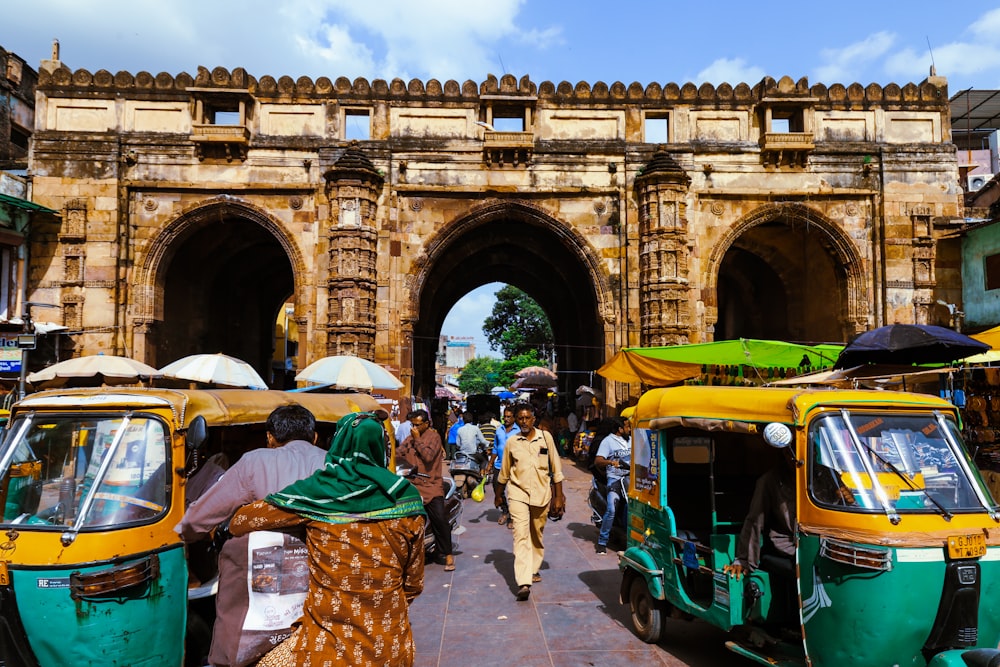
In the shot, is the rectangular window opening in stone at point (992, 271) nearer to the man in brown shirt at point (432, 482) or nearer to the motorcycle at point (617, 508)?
the motorcycle at point (617, 508)

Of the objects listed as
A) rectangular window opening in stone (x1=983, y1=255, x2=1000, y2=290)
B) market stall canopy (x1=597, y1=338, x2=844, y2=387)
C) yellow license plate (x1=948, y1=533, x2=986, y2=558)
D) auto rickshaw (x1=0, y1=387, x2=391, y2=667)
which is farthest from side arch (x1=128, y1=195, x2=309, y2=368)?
rectangular window opening in stone (x1=983, y1=255, x2=1000, y2=290)

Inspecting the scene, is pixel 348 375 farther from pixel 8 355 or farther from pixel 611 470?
pixel 8 355

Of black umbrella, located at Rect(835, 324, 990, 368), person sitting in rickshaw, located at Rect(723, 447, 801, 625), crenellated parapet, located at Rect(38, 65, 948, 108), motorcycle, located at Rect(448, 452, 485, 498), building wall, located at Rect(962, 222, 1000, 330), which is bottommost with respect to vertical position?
motorcycle, located at Rect(448, 452, 485, 498)

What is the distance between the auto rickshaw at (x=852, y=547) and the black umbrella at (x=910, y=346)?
9.67 ft

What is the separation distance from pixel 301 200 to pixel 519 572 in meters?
11.0

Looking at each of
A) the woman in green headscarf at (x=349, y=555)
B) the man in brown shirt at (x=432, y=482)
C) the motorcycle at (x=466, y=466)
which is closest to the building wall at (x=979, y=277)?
the motorcycle at (x=466, y=466)

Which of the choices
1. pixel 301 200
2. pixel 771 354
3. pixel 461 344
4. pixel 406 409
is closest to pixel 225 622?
pixel 771 354

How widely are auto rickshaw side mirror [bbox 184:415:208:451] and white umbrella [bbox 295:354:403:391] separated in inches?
263

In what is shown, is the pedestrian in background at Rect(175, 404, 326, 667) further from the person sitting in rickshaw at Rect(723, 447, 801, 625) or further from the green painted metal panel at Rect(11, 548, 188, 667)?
the person sitting in rickshaw at Rect(723, 447, 801, 625)

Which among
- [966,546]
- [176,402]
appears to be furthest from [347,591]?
[966,546]

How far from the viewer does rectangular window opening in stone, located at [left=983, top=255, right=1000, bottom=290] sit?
1305cm

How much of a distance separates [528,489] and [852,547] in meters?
3.04

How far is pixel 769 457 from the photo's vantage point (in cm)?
557

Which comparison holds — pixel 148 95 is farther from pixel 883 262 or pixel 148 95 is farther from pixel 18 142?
pixel 883 262
